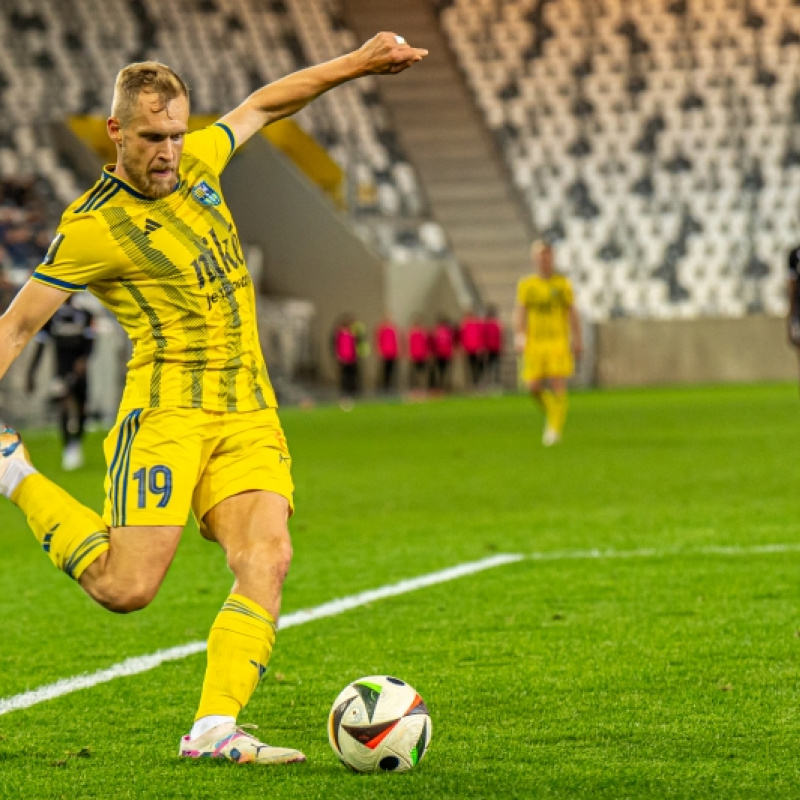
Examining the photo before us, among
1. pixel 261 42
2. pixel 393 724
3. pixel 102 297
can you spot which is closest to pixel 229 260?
pixel 102 297

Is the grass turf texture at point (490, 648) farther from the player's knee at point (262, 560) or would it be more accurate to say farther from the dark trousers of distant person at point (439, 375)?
the dark trousers of distant person at point (439, 375)

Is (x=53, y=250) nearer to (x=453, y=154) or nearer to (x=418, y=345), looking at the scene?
(x=418, y=345)

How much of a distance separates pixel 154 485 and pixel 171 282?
51 cm

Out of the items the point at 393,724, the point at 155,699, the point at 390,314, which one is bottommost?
the point at 390,314

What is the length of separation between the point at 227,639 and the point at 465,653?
5.59ft

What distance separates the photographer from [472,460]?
1477 cm

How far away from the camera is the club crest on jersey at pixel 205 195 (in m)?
4.16

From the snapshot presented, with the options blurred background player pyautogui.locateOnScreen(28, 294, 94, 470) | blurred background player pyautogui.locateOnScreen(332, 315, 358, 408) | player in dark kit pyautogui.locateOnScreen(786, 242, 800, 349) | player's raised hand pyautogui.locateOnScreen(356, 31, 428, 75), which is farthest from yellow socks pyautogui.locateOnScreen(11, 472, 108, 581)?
blurred background player pyautogui.locateOnScreen(332, 315, 358, 408)

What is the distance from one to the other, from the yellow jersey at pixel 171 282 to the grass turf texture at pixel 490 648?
0.92m

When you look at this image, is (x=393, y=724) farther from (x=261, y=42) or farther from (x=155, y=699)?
(x=261, y=42)

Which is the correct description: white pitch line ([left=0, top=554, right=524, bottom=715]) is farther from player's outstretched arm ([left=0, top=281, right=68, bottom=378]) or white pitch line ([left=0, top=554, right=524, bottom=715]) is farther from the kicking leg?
player's outstretched arm ([left=0, top=281, right=68, bottom=378])

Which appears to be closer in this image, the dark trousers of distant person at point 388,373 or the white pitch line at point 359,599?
the white pitch line at point 359,599

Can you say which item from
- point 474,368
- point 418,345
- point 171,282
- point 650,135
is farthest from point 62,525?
point 650,135

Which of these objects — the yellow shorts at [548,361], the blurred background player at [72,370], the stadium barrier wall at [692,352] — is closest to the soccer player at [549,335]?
the yellow shorts at [548,361]
